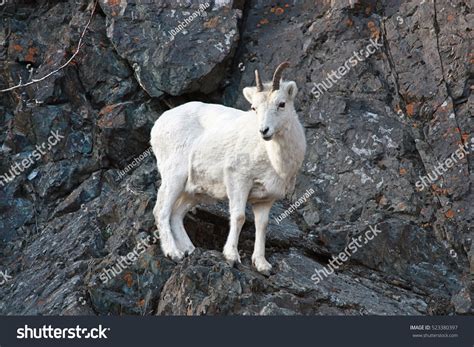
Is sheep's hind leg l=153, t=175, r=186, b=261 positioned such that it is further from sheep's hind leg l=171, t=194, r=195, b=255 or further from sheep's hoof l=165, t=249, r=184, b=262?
sheep's hind leg l=171, t=194, r=195, b=255

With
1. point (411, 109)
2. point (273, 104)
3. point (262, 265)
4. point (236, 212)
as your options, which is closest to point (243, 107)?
point (411, 109)

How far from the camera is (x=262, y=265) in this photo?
14.7 metres

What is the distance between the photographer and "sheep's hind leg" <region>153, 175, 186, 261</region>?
15.3 meters


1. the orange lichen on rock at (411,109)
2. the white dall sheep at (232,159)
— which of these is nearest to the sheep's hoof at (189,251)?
the white dall sheep at (232,159)

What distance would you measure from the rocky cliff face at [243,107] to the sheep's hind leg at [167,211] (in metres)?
0.26

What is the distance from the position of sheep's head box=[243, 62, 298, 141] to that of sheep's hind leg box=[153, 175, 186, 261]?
81.9 inches

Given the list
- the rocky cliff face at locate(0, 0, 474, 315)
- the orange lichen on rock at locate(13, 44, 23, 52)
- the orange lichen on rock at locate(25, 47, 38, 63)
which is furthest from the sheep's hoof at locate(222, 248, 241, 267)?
the orange lichen on rock at locate(13, 44, 23, 52)

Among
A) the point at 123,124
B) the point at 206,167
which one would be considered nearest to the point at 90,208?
the point at 123,124

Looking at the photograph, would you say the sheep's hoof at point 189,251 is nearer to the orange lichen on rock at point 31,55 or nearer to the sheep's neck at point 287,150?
the sheep's neck at point 287,150

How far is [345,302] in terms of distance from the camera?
14.7m

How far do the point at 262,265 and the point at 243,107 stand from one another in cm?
→ 607

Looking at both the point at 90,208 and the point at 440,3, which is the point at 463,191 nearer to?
the point at 440,3

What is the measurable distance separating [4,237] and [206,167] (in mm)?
6201

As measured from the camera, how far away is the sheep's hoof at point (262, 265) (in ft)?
47.9
